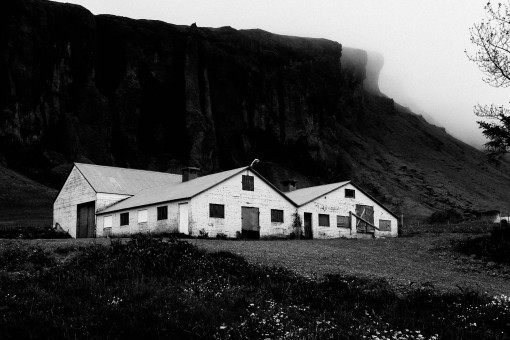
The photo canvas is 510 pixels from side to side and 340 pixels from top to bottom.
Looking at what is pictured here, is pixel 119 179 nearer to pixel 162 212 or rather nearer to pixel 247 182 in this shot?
pixel 162 212

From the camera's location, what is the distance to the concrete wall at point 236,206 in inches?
1490

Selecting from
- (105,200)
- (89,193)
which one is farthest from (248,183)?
(89,193)

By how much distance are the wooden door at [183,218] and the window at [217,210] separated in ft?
5.67

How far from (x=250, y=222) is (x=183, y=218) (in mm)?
5200

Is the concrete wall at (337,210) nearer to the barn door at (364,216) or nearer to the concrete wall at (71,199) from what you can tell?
the barn door at (364,216)

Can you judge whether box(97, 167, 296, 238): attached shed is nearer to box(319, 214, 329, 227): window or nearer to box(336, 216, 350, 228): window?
box(319, 214, 329, 227): window

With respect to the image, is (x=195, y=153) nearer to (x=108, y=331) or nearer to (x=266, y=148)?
(x=266, y=148)

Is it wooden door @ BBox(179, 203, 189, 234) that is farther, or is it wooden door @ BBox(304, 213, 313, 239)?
wooden door @ BBox(304, 213, 313, 239)

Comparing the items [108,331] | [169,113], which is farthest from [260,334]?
[169,113]

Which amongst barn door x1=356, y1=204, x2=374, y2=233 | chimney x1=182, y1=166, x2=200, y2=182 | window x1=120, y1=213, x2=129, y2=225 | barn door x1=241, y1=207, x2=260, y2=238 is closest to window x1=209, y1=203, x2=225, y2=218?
barn door x1=241, y1=207, x2=260, y2=238

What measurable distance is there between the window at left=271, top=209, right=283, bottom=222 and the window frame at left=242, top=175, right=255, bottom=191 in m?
2.46

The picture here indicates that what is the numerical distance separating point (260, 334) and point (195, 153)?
9690cm

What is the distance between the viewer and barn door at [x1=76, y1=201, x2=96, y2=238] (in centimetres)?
4555

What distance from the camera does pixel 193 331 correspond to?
10844 mm
